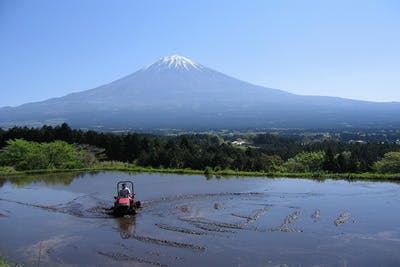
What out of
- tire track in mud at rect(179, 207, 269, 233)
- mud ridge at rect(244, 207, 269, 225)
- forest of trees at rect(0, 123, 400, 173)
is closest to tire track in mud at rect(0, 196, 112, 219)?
tire track in mud at rect(179, 207, 269, 233)

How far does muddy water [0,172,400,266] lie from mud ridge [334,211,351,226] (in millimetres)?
22

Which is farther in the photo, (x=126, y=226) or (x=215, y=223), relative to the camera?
(x=126, y=226)

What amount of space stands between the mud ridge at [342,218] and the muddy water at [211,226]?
0.07 ft

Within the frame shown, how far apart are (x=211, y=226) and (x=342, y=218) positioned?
9.64 feet

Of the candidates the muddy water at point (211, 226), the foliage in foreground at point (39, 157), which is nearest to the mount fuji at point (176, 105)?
the foliage in foreground at point (39, 157)

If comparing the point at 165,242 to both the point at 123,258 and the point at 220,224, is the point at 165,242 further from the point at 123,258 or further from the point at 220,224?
the point at 220,224

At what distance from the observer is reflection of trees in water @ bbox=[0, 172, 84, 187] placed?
17.4m

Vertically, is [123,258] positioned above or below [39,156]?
below

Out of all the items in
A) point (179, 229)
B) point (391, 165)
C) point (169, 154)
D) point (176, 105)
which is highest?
point (176, 105)

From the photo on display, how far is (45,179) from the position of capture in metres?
18.4

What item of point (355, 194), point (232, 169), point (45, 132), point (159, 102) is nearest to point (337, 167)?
point (232, 169)

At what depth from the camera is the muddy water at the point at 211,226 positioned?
7.69 meters

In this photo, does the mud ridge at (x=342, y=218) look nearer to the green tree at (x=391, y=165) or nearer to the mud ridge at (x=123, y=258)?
the mud ridge at (x=123, y=258)

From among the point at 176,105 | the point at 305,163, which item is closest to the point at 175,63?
the point at 176,105
